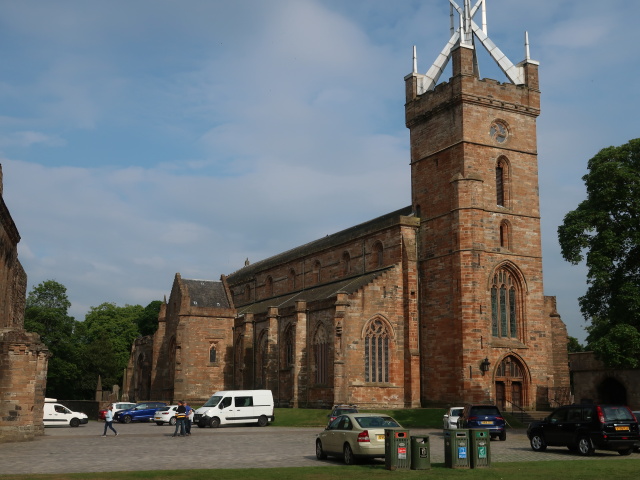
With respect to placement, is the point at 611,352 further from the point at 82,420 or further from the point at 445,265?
the point at 82,420

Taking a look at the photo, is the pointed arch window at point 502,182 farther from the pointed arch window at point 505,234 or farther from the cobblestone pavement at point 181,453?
the cobblestone pavement at point 181,453

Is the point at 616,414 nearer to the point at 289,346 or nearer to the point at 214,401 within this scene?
the point at 214,401

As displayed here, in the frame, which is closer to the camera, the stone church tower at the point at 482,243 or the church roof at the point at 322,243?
the stone church tower at the point at 482,243

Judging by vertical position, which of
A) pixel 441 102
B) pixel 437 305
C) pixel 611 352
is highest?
pixel 441 102

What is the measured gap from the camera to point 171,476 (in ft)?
54.5

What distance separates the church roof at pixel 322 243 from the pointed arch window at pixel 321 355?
8.19m

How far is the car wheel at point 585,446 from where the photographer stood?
23.4 metres

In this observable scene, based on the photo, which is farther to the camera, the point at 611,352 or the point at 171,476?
the point at 611,352

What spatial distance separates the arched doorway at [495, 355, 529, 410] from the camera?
146ft

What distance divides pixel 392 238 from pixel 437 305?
5724 millimetres

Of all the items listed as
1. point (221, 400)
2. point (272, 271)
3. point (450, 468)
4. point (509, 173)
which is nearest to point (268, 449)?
point (450, 468)

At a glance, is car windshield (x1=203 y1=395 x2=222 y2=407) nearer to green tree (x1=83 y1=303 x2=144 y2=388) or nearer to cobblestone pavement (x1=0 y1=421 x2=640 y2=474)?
cobblestone pavement (x1=0 y1=421 x2=640 y2=474)

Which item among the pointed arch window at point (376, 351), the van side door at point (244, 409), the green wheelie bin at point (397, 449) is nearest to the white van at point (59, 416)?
the van side door at point (244, 409)

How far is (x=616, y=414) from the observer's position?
23328 millimetres
